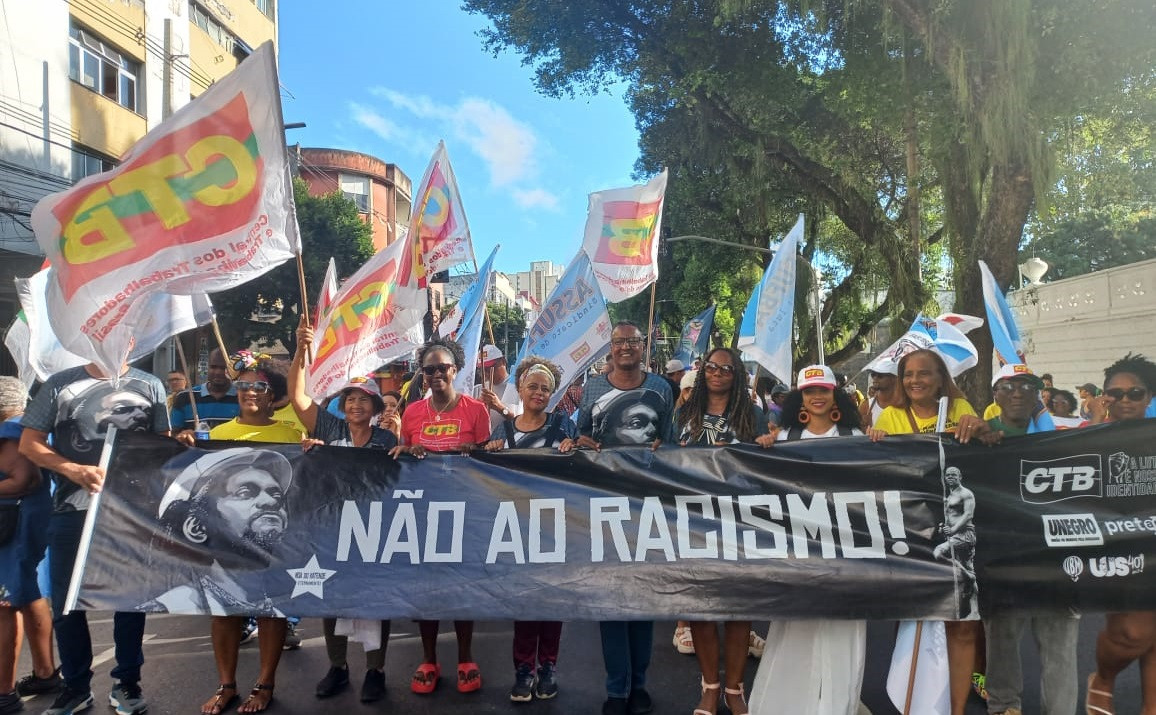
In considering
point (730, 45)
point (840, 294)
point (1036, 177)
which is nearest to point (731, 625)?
point (1036, 177)

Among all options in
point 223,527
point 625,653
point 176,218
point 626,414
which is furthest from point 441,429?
point 176,218

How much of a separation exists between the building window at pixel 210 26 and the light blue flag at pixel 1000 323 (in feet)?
76.4

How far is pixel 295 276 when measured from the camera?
72.9 ft

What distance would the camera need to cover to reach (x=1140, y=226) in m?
33.8

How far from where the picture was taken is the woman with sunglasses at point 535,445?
12.8 ft

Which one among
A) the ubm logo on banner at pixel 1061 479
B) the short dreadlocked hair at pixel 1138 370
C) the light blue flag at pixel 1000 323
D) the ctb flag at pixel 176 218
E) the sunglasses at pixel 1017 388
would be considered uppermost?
the ctb flag at pixel 176 218

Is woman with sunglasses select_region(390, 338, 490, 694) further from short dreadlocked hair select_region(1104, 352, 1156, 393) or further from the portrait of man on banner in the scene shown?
short dreadlocked hair select_region(1104, 352, 1156, 393)

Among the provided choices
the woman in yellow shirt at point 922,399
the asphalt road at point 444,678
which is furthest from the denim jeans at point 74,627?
the woman in yellow shirt at point 922,399

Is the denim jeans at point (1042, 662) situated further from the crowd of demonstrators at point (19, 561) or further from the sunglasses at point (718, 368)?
the crowd of demonstrators at point (19, 561)

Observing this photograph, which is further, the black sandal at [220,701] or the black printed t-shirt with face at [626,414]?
the black printed t-shirt with face at [626,414]

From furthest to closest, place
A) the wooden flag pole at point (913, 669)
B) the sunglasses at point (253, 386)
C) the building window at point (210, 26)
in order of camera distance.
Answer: the building window at point (210, 26) < the sunglasses at point (253, 386) < the wooden flag pole at point (913, 669)

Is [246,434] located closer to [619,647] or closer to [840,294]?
[619,647]

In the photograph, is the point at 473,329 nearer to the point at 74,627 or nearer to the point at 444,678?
the point at 444,678

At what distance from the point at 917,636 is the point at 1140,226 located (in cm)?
3929
